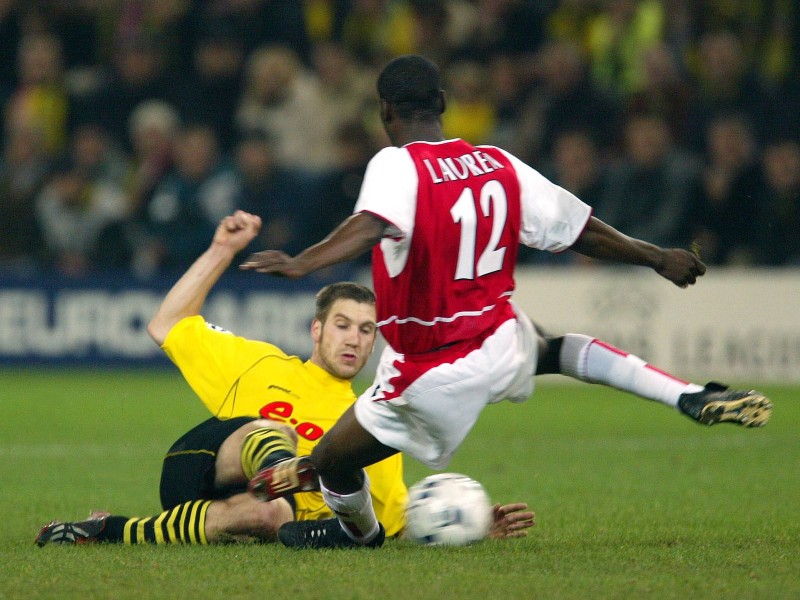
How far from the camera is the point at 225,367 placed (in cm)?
570

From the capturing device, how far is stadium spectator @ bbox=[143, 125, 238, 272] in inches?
549

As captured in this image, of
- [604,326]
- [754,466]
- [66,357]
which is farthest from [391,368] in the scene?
[66,357]

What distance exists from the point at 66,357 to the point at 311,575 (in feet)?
32.3

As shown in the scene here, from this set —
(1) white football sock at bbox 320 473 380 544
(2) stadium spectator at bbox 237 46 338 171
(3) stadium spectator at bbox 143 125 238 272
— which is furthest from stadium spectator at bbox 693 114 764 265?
(1) white football sock at bbox 320 473 380 544

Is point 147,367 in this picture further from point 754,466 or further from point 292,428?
point 292,428

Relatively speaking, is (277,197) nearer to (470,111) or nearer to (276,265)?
(470,111)

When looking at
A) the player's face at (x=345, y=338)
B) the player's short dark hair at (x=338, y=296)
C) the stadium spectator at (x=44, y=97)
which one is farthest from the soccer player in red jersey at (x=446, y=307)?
the stadium spectator at (x=44, y=97)

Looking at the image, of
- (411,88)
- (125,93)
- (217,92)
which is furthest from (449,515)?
(125,93)

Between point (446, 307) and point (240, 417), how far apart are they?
1172mm

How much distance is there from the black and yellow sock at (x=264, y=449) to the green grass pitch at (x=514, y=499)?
33cm

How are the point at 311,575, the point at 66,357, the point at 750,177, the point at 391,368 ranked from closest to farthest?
the point at 311,575 < the point at 391,368 < the point at 750,177 < the point at 66,357

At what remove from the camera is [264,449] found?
5039 millimetres

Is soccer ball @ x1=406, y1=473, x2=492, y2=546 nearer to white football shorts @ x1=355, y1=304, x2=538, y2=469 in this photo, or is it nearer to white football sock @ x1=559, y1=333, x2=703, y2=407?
white football shorts @ x1=355, y1=304, x2=538, y2=469

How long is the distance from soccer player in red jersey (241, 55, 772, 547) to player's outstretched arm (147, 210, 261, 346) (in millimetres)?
931
